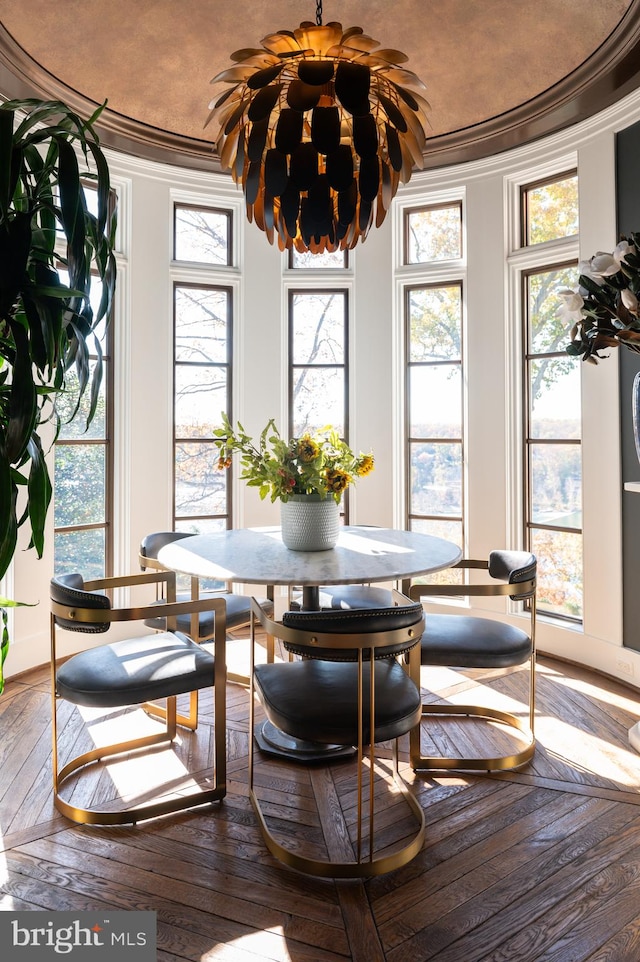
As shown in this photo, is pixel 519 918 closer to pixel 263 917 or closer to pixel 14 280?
pixel 263 917

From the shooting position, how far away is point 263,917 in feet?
6.07

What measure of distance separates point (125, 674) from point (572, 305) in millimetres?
2380

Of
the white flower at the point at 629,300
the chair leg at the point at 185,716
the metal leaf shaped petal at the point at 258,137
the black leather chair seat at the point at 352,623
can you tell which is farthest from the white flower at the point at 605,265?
the chair leg at the point at 185,716

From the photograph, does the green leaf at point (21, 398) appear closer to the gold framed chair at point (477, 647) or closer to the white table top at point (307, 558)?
the white table top at point (307, 558)

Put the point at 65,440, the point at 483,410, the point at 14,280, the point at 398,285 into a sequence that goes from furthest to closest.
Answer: the point at 398,285, the point at 483,410, the point at 65,440, the point at 14,280

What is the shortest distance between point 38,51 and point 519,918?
4.03m

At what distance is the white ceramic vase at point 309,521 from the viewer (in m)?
2.88

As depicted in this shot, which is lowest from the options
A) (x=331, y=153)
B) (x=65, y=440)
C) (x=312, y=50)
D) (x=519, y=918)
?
(x=519, y=918)

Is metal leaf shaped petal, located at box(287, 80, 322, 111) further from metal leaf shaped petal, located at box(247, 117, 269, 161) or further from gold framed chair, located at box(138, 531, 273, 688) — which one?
gold framed chair, located at box(138, 531, 273, 688)

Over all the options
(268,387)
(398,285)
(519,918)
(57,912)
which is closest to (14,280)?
(57,912)

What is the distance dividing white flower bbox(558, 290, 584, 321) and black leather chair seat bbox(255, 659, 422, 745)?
1.71 meters

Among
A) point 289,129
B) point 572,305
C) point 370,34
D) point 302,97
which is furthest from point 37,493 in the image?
point 370,34

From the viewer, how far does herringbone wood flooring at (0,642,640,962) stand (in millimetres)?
1764

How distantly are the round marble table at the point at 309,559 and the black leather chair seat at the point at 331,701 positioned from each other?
1.06 ft
